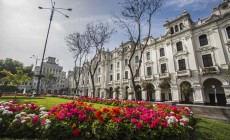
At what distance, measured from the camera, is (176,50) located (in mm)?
23375

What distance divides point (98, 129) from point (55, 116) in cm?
183

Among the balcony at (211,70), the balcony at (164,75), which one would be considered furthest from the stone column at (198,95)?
the balcony at (164,75)

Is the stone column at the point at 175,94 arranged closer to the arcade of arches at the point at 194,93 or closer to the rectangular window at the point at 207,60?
the arcade of arches at the point at 194,93

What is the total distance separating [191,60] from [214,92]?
6.34 m

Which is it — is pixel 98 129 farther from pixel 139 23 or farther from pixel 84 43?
pixel 84 43

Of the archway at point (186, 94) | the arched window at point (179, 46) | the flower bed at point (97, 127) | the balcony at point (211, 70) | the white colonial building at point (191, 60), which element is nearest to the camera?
the flower bed at point (97, 127)

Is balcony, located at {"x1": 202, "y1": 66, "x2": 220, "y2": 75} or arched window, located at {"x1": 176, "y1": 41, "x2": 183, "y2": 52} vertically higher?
arched window, located at {"x1": 176, "y1": 41, "x2": 183, "y2": 52}

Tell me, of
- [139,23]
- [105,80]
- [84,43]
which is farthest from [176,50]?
[105,80]

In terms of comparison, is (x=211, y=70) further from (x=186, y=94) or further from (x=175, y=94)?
(x=175, y=94)

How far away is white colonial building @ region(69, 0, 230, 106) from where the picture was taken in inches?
731

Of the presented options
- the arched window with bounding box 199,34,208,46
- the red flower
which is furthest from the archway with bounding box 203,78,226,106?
the red flower

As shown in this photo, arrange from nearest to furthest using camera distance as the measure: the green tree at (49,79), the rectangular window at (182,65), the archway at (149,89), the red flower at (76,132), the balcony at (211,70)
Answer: the red flower at (76,132)
the balcony at (211,70)
the rectangular window at (182,65)
the archway at (149,89)
the green tree at (49,79)

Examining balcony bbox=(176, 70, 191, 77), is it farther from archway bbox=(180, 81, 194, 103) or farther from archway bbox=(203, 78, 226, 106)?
archway bbox=(203, 78, 226, 106)

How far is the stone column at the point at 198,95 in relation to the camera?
1870cm
